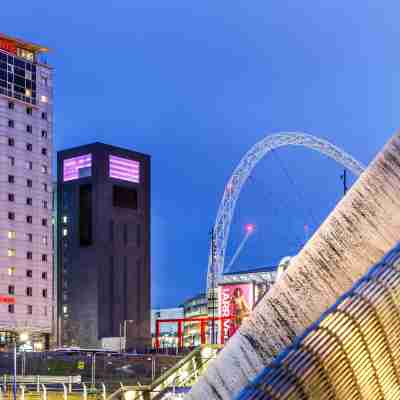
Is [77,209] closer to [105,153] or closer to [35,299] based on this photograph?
[105,153]

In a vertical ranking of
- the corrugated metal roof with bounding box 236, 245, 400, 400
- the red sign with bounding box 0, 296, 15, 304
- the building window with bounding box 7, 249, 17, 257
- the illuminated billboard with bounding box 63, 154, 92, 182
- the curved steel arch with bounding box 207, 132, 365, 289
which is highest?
the illuminated billboard with bounding box 63, 154, 92, 182

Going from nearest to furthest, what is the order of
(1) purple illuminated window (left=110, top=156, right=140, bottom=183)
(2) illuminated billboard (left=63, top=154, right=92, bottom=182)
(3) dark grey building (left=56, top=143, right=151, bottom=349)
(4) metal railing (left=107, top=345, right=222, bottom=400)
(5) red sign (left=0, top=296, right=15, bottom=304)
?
(4) metal railing (left=107, top=345, right=222, bottom=400) < (5) red sign (left=0, top=296, right=15, bottom=304) < (3) dark grey building (left=56, top=143, right=151, bottom=349) < (2) illuminated billboard (left=63, top=154, right=92, bottom=182) < (1) purple illuminated window (left=110, top=156, right=140, bottom=183)

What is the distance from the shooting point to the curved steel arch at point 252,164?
10931cm

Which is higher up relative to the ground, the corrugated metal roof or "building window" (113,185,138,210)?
"building window" (113,185,138,210)

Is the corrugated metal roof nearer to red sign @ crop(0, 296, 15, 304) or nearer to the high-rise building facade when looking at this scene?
the high-rise building facade

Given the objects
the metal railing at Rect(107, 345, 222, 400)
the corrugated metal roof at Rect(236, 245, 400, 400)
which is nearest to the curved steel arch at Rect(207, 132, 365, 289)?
the metal railing at Rect(107, 345, 222, 400)

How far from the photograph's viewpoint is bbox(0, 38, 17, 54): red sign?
373 ft


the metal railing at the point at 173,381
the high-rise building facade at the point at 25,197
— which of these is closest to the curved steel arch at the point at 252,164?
the high-rise building facade at the point at 25,197

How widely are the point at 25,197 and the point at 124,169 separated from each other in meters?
41.9

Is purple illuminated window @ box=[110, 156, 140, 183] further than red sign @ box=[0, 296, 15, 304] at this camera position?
Yes

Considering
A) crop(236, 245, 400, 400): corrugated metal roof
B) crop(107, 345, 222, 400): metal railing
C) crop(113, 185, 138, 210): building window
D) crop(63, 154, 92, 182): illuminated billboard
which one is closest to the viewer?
crop(236, 245, 400, 400): corrugated metal roof

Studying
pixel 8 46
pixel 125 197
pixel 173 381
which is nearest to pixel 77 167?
pixel 125 197

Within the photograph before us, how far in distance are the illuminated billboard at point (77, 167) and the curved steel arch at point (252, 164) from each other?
3689 centimetres

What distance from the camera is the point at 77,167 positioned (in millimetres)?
148625
